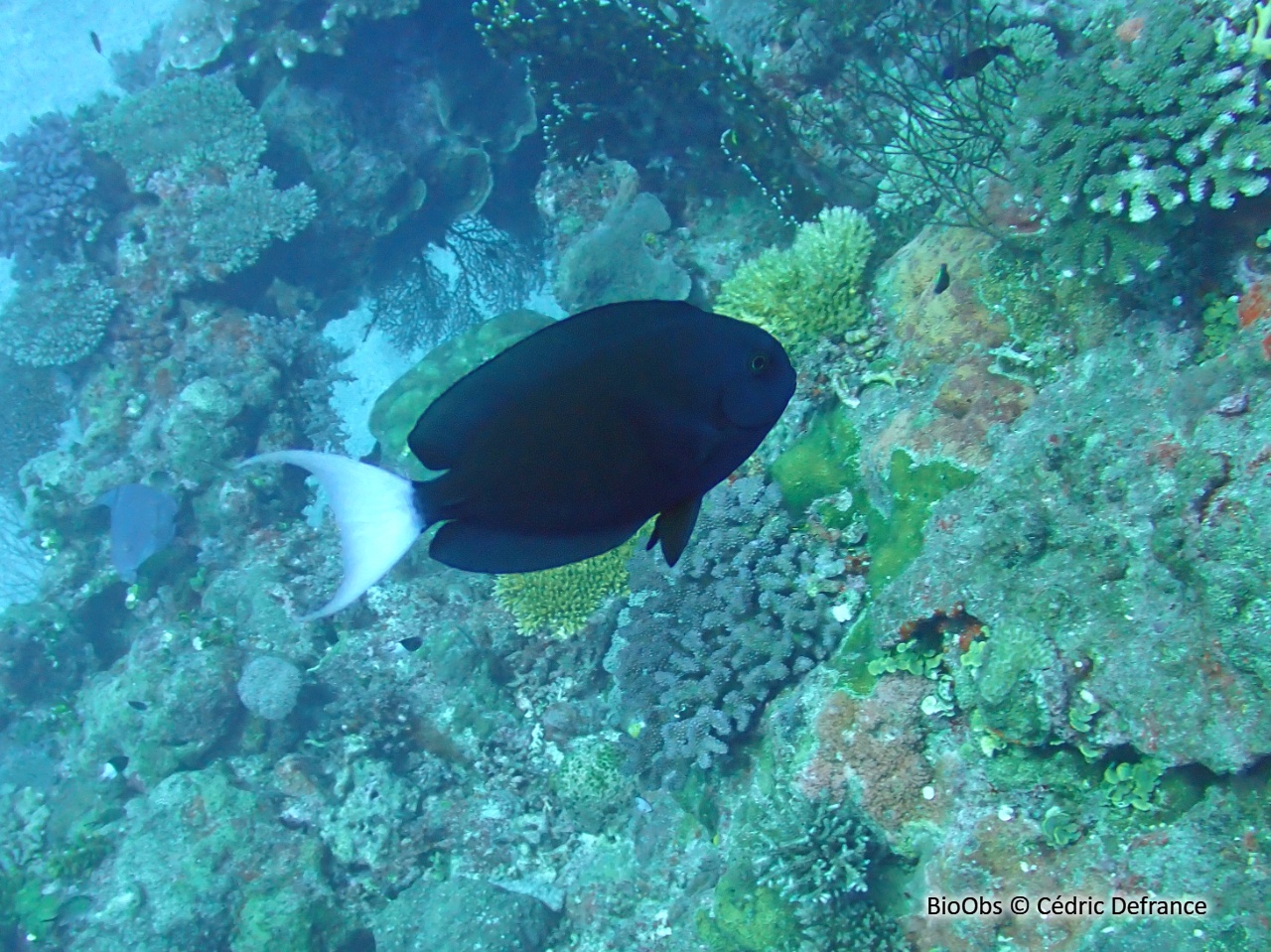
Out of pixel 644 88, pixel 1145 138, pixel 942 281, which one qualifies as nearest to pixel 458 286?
pixel 644 88

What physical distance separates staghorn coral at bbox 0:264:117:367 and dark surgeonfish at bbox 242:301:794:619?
11032mm

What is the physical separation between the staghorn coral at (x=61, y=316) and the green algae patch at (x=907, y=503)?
10.5 meters

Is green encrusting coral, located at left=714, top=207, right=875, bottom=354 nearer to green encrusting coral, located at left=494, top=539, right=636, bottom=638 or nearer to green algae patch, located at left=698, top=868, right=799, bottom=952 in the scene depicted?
green encrusting coral, located at left=494, top=539, right=636, bottom=638

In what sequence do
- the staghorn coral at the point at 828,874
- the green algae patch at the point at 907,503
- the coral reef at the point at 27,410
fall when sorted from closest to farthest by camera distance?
the staghorn coral at the point at 828,874 < the green algae patch at the point at 907,503 < the coral reef at the point at 27,410

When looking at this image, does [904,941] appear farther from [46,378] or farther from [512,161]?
[46,378]

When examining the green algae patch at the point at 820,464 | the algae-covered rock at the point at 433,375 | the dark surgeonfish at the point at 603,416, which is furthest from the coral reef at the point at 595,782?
the dark surgeonfish at the point at 603,416

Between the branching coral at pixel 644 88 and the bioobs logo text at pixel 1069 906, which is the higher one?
A: the branching coral at pixel 644 88

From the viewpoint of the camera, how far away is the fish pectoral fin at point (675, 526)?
1423mm

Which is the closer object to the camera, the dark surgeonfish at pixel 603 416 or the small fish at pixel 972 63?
the dark surgeonfish at pixel 603 416

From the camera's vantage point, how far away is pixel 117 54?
47.5 ft

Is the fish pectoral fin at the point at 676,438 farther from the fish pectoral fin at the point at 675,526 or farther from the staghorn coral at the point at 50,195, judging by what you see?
the staghorn coral at the point at 50,195

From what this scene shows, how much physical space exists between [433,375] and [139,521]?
139 inches

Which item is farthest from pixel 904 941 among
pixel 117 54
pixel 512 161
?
pixel 117 54

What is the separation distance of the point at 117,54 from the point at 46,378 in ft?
26.1
